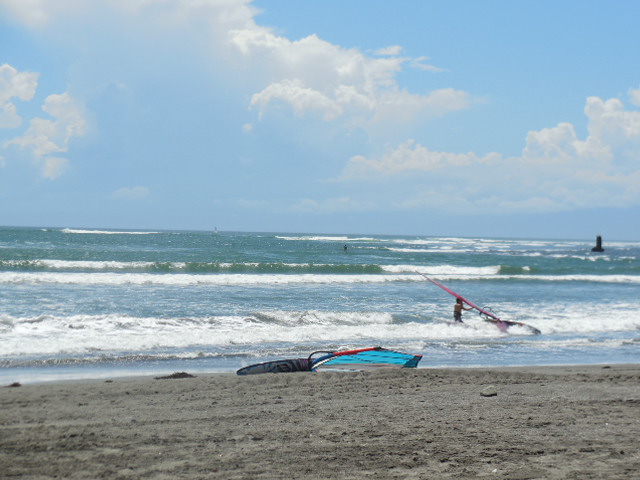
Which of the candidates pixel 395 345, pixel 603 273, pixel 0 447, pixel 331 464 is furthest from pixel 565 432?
pixel 603 273

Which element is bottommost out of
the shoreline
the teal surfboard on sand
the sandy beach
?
the shoreline

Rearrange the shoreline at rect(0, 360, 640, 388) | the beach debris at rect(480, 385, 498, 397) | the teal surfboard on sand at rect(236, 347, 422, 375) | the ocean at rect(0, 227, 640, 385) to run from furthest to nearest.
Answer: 1. the ocean at rect(0, 227, 640, 385)
2. the teal surfboard on sand at rect(236, 347, 422, 375)
3. the shoreline at rect(0, 360, 640, 388)
4. the beach debris at rect(480, 385, 498, 397)

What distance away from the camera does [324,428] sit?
5.12 metres

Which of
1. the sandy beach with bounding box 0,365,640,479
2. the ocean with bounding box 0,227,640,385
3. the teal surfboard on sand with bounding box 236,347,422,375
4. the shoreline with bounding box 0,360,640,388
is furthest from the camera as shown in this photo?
the ocean with bounding box 0,227,640,385

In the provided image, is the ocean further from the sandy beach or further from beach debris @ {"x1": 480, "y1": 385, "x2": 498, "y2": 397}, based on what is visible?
beach debris @ {"x1": 480, "y1": 385, "x2": 498, "y2": 397}

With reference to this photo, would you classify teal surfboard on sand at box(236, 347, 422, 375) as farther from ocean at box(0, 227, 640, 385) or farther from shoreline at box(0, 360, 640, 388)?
ocean at box(0, 227, 640, 385)

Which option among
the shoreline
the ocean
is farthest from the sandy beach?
the ocean

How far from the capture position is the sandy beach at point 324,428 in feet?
13.6

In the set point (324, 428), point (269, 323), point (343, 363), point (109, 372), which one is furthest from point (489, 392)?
point (269, 323)

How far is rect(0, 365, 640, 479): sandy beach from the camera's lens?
13.6 ft

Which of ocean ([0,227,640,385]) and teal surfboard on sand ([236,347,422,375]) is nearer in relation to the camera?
teal surfboard on sand ([236,347,422,375])

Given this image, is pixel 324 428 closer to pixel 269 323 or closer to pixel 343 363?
pixel 343 363

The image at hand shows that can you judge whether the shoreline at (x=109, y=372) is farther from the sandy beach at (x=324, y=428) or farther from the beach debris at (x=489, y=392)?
the beach debris at (x=489, y=392)

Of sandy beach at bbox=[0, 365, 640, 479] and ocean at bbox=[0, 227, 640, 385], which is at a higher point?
sandy beach at bbox=[0, 365, 640, 479]
